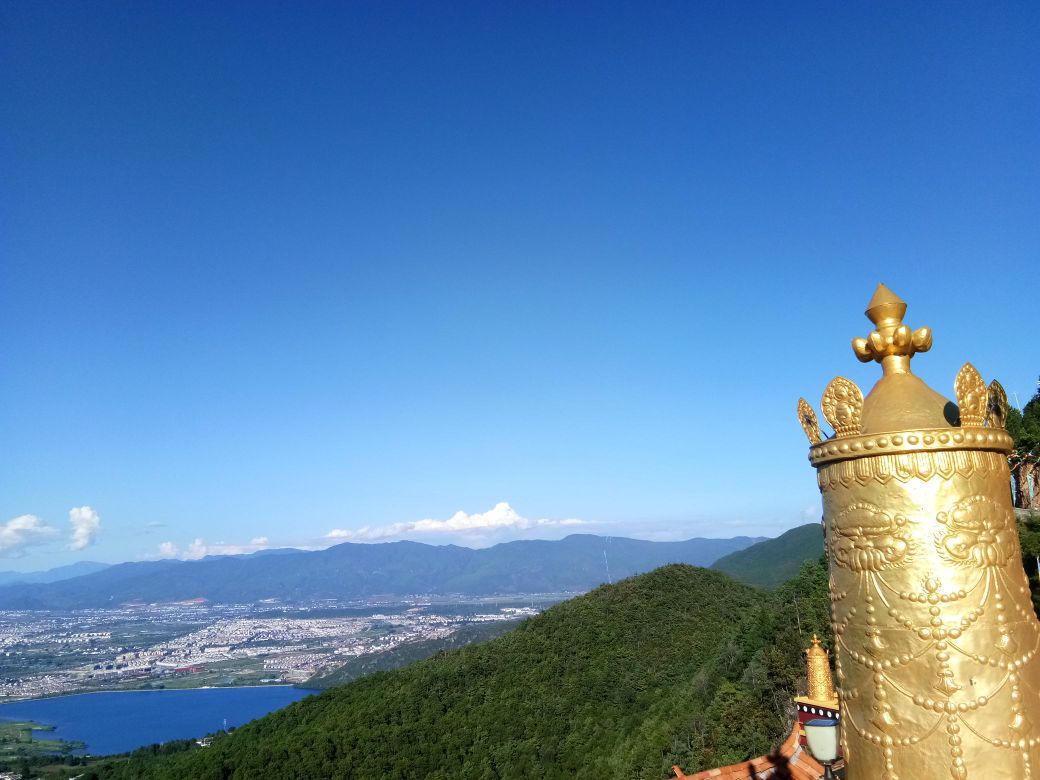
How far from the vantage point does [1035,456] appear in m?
19.5

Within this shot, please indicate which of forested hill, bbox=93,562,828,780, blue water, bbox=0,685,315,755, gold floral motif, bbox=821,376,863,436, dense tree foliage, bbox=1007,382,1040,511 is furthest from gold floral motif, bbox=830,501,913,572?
blue water, bbox=0,685,315,755

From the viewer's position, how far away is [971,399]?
85.3 inches

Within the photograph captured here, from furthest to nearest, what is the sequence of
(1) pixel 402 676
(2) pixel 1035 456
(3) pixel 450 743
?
(1) pixel 402 676, (3) pixel 450 743, (2) pixel 1035 456

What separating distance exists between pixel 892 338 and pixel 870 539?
0.67m

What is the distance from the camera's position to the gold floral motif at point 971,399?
2162mm

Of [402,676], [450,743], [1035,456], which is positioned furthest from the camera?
[402,676]

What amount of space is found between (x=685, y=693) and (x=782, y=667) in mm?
6744

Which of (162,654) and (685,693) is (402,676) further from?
(162,654)

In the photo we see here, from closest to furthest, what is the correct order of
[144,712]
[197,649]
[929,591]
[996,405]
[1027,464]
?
1. [929,591]
2. [996,405]
3. [1027,464]
4. [144,712]
5. [197,649]

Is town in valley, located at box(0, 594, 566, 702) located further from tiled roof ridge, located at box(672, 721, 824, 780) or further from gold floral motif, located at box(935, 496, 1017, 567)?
gold floral motif, located at box(935, 496, 1017, 567)

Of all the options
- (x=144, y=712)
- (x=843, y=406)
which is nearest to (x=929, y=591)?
(x=843, y=406)

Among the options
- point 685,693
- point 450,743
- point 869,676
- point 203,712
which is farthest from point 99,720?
point 869,676

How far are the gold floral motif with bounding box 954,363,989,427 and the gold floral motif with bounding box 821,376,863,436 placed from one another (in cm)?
29

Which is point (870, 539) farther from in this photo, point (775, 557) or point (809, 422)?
point (775, 557)
